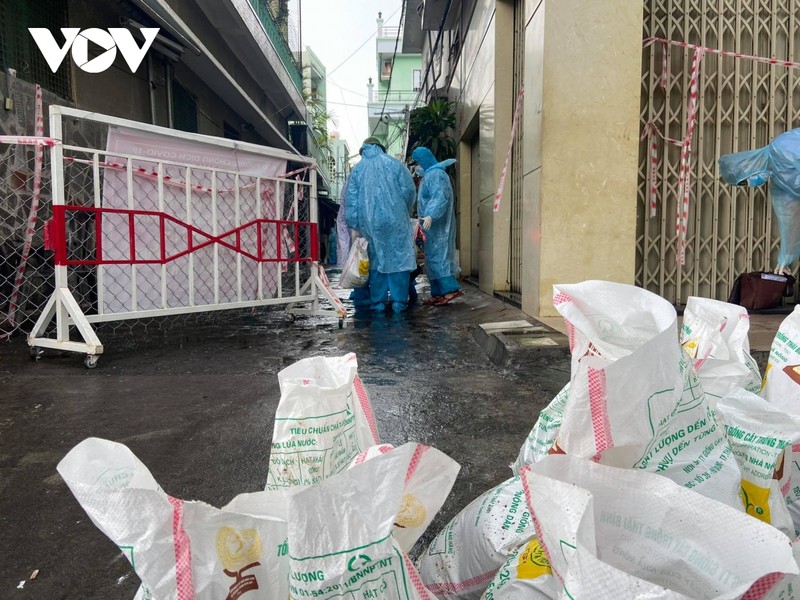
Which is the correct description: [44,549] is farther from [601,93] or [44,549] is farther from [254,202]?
[601,93]

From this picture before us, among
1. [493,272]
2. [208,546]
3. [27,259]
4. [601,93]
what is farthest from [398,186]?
[208,546]

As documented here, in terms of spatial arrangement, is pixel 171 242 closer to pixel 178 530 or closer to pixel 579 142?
pixel 579 142

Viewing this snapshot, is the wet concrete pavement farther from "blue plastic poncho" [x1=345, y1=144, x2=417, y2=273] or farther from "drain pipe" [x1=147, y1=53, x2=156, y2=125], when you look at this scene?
"drain pipe" [x1=147, y1=53, x2=156, y2=125]

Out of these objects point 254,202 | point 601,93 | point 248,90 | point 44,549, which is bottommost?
point 44,549

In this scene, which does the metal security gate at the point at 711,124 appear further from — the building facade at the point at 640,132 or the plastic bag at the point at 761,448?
the plastic bag at the point at 761,448

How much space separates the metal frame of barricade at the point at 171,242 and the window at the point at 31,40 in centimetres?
70

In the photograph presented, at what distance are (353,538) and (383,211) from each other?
208 inches

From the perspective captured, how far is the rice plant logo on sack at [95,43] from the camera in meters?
4.97

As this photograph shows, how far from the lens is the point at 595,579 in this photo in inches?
23.6

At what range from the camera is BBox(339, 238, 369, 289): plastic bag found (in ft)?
19.1

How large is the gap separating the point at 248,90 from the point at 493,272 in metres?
7.64

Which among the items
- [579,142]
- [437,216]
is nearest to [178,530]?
[579,142]

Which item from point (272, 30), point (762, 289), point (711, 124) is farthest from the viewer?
point (272, 30)

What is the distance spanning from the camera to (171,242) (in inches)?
163
